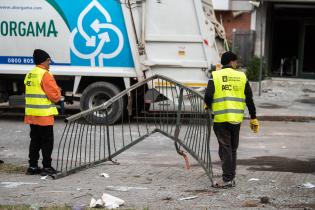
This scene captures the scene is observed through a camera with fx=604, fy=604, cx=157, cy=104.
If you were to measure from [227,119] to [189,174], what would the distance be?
4.37ft

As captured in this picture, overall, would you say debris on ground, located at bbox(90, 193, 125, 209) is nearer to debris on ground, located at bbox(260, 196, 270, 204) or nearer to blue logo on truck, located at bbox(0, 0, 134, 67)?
debris on ground, located at bbox(260, 196, 270, 204)

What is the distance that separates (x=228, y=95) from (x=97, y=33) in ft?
20.6

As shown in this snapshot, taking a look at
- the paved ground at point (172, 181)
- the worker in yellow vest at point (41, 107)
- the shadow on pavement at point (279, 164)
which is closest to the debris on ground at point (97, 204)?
the paved ground at point (172, 181)

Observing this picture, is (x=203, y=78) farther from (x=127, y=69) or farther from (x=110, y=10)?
(x=110, y=10)

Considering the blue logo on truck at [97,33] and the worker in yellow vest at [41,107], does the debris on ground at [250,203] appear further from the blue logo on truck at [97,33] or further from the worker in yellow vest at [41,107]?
the blue logo on truck at [97,33]

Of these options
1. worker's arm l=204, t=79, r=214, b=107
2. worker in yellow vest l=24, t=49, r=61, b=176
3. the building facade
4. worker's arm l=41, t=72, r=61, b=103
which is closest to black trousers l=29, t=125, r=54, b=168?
worker in yellow vest l=24, t=49, r=61, b=176

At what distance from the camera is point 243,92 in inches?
300

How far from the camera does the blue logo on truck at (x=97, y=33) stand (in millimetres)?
13141

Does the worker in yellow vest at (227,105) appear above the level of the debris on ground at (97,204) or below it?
above

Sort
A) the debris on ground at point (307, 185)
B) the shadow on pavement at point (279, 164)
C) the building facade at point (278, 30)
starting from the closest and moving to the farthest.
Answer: the debris on ground at point (307, 185)
the shadow on pavement at point (279, 164)
the building facade at point (278, 30)

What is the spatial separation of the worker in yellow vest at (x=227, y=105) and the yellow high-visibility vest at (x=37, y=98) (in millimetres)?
2248

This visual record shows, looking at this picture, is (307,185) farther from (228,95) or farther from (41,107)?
(41,107)

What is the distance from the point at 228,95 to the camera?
297 inches

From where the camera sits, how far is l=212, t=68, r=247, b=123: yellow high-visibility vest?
7531mm
